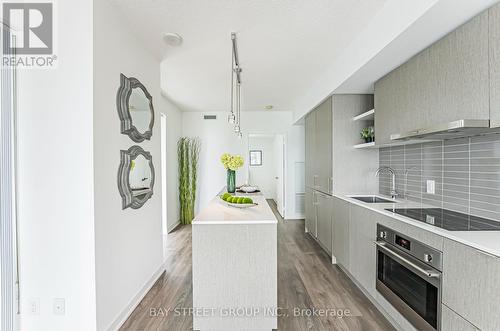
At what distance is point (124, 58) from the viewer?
2.24 metres

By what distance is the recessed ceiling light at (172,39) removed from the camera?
245cm

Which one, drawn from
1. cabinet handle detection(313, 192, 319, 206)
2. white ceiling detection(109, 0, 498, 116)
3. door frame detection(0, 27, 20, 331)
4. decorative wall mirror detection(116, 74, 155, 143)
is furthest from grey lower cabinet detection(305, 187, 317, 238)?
door frame detection(0, 27, 20, 331)

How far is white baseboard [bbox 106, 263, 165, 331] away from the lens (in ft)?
6.57

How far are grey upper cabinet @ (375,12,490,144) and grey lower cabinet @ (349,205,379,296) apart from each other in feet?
2.70

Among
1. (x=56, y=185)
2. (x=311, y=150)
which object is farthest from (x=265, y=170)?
(x=56, y=185)

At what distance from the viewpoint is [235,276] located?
1930mm

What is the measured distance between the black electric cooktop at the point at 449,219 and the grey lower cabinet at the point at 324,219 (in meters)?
1.36

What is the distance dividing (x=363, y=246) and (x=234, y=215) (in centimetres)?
141

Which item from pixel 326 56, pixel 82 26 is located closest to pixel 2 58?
pixel 82 26

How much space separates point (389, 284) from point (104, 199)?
2374 millimetres

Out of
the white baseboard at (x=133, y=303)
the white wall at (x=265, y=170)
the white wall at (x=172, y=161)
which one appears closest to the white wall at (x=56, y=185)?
the white baseboard at (x=133, y=303)

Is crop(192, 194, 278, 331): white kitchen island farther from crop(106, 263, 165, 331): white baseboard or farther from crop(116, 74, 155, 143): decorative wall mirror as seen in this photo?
crop(116, 74, 155, 143): decorative wall mirror

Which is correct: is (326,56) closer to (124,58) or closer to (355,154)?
(355,154)

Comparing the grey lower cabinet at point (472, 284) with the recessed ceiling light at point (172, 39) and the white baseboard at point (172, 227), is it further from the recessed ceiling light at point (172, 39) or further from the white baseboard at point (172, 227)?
the white baseboard at point (172, 227)
